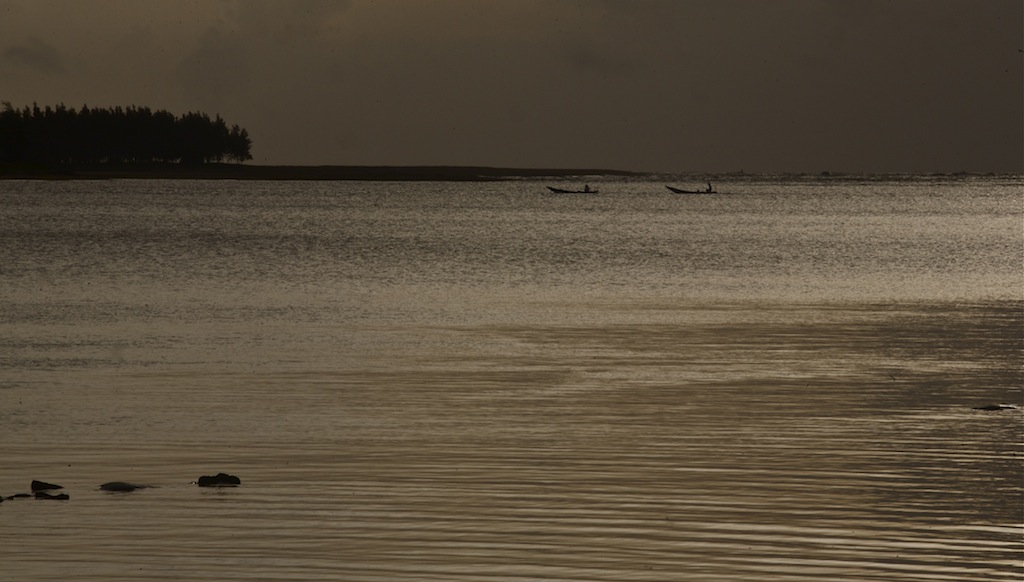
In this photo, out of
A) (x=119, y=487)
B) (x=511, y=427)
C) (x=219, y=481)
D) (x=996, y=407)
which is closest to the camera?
(x=119, y=487)

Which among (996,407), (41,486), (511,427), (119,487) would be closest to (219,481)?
(119,487)

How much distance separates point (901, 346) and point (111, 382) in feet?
43.6

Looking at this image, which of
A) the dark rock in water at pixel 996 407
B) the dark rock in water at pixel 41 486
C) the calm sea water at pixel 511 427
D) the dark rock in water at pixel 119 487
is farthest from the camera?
the dark rock in water at pixel 996 407

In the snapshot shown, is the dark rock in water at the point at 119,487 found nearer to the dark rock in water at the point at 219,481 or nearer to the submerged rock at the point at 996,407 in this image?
the dark rock in water at the point at 219,481

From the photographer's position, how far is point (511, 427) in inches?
669

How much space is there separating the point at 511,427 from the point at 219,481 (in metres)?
4.22

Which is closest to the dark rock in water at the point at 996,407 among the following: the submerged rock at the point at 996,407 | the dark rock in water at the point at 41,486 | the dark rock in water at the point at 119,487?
the submerged rock at the point at 996,407

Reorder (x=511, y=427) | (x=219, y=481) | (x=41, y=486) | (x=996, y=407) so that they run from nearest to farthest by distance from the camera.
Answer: (x=41, y=486) → (x=219, y=481) → (x=511, y=427) → (x=996, y=407)

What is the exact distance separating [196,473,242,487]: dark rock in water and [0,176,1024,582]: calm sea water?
27 cm

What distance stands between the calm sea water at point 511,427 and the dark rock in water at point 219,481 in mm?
271

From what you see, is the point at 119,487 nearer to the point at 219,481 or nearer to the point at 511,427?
the point at 219,481

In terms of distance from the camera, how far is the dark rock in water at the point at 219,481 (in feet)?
A: 44.7

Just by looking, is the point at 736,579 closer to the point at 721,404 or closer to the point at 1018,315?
the point at 721,404

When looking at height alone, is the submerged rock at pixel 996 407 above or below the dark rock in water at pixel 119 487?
above
